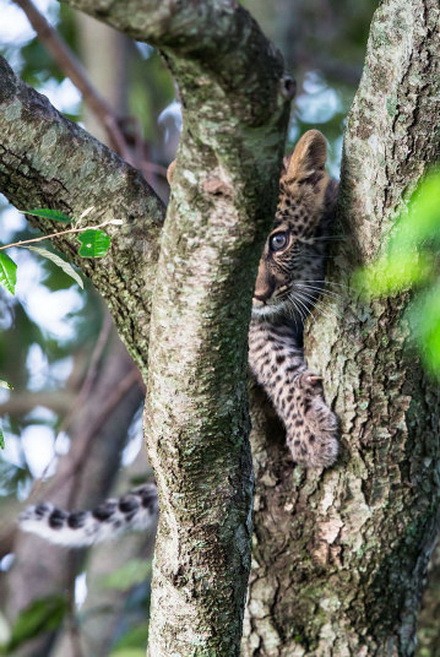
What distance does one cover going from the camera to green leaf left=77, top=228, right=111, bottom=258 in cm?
278

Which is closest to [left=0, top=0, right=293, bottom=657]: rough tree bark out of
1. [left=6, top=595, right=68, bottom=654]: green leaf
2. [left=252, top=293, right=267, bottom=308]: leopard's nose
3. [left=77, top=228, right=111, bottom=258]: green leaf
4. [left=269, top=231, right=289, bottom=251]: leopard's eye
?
[left=77, top=228, right=111, bottom=258]: green leaf

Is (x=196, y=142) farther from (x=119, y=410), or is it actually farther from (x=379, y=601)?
(x=119, y=410)

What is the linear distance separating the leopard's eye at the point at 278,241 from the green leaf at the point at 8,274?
7.05ft

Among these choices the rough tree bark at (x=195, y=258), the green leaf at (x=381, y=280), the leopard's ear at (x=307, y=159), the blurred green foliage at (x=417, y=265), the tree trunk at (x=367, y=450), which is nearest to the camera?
the rough tree bark at (x=195, y=258)

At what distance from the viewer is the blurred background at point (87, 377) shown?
5.70 metres

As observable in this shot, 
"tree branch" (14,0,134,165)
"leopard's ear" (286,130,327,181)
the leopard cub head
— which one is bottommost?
the leopard cub head

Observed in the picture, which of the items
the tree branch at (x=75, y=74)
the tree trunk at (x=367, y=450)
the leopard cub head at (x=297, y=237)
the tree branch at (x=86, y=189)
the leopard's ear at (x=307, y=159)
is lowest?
the tree trunk at (x=367, y=450)

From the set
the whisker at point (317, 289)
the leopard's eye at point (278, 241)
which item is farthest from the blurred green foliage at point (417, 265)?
the leopard's eye at point (278, 241)

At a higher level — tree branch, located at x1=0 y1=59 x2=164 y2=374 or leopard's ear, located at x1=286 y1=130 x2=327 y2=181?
leopard's ear, located at x1=286 y1=130 x2=327 y2=181

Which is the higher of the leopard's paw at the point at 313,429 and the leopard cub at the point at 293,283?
the leopard cub at the point at 293,283

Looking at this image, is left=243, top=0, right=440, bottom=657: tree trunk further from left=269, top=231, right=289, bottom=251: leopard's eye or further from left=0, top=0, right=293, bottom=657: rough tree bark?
left=269, top=231, right=289, bottom=251: leopard's eye

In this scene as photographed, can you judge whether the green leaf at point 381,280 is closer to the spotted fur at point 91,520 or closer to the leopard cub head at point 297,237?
the leopard cub head at point 297,237

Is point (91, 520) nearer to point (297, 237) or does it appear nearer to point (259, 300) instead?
point (259, 300)

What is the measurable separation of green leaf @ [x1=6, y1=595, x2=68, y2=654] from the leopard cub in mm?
1596
